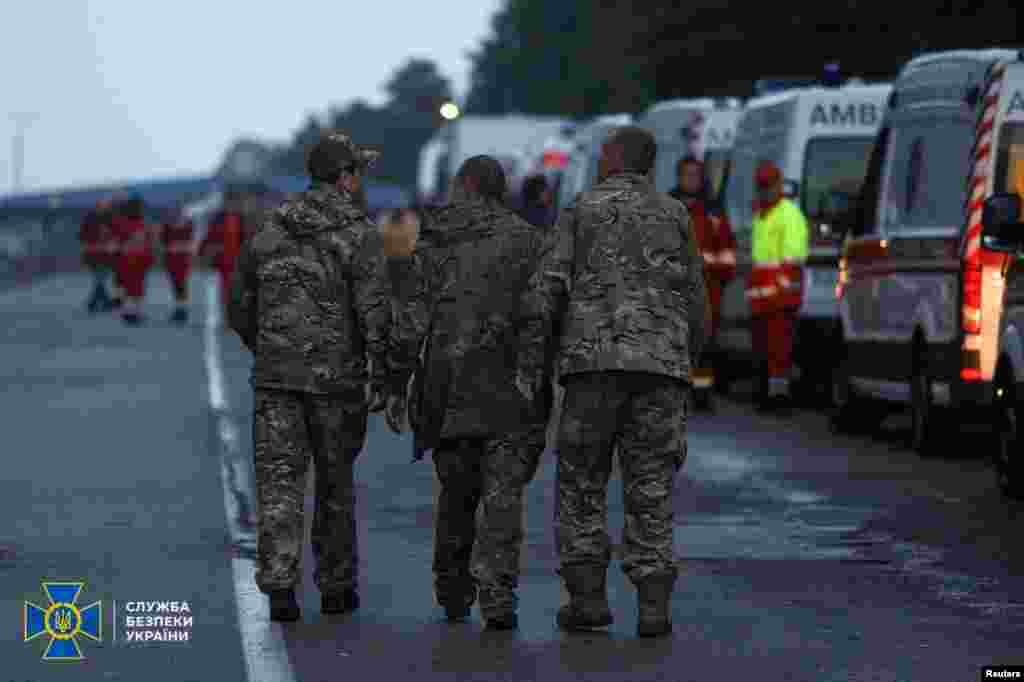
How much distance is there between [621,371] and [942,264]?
8.27m

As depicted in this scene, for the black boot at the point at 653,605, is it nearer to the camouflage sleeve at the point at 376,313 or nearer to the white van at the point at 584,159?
the camouflage sleeve at the point at 376,313

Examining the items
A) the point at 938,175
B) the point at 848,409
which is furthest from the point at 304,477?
the point at 848,409

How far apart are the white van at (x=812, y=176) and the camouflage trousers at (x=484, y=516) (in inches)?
481

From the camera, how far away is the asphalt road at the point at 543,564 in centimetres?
988

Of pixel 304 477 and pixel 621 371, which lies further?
pixel 304 477

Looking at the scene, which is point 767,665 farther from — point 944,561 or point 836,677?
point 944,561

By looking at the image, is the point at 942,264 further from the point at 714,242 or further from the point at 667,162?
the point at 667,162

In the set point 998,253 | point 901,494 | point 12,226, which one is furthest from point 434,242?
point 12,226

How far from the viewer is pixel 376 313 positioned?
11.0 meters

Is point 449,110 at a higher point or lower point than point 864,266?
higher

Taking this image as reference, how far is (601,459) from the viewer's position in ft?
34.6

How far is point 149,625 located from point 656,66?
56.2 meters

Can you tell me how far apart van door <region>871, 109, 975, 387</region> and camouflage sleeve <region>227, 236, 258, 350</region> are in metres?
7.44

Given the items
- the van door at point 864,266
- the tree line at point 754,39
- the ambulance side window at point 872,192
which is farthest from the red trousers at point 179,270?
the ambulance side window at point 872,192
